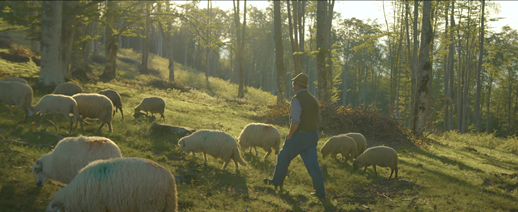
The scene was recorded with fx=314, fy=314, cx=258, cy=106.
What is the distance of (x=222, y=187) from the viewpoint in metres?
6.67

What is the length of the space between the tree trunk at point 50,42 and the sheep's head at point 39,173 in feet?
31.9

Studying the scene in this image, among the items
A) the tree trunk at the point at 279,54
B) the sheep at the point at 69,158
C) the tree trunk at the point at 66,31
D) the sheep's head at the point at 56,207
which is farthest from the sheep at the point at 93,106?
the tree trunk at the point at 279,54

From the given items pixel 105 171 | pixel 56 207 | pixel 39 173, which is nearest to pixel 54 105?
pixel 39 173

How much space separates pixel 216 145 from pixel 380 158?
15.6 feet

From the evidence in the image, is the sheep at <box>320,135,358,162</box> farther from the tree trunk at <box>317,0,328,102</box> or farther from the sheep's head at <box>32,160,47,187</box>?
the sheep's head at <box>32,160,47,187</box>

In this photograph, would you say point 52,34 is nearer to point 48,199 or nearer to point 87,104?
point 87,104

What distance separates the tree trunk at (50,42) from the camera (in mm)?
13328

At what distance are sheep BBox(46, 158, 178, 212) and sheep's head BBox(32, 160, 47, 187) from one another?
131 centimetres

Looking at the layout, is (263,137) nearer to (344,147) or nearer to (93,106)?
(344,147)

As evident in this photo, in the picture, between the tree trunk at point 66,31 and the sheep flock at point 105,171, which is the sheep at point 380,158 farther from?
the tree trunk at point 66,31

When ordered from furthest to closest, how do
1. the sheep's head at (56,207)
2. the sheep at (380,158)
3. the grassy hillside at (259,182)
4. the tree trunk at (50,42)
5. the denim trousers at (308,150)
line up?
the tree trunk at (50,42) → the sheep at (380,158) → the denim trousers at (308,150) → the grassy hillside at (259,182) → the sheep's head at (56,207)

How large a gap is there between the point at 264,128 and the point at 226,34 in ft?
193

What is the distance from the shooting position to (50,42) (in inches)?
528

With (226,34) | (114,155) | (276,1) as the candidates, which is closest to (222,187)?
(114,155)
